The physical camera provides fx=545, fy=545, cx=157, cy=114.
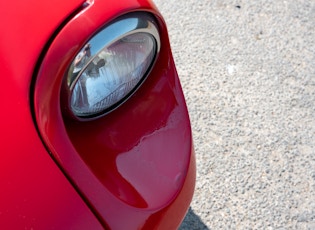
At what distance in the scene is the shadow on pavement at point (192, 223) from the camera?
2.35 metres

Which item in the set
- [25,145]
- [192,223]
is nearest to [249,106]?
[192,223]

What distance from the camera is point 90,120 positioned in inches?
53.1

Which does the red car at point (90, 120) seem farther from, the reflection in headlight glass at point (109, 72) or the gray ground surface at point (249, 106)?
the gray ground surface at point (249, 106)

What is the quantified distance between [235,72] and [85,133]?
1.81 m

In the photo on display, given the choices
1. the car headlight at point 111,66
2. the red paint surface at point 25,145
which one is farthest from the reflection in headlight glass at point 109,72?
the red paint surface at point 25,145

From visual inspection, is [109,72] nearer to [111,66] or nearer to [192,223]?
[111,66]

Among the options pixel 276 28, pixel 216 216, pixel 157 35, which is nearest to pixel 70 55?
pixel 157 35

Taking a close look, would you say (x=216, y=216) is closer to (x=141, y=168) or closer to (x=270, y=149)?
(x=270, y=149)

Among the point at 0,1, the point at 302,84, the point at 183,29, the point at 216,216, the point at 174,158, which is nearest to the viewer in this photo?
the point at 0,1

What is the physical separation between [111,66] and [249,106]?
163 cm

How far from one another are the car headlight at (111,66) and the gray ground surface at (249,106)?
113 cm

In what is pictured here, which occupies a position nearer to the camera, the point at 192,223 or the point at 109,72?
the point at 109,72

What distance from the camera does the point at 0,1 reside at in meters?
1.16

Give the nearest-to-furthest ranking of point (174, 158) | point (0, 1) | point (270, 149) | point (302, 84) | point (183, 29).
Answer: point (0, 1)
point (174, 158)
point (270, 149)
point (302, 84)
point (183, 29)
